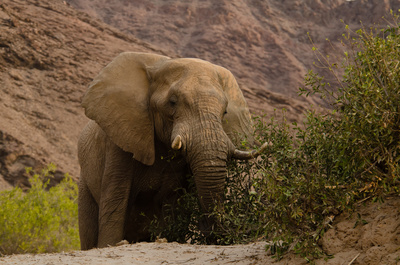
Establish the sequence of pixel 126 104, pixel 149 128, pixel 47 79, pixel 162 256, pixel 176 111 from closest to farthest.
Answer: pixel 162 256, pixel 176 111, pixel 149 128, pixel 126 104, pixel 47 79

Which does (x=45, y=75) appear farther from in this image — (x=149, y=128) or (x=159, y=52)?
(x=149, y=128)

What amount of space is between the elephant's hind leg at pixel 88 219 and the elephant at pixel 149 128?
18.1 inches

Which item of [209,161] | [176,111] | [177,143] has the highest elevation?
[176,111]

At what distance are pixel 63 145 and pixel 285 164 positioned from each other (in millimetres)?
12956

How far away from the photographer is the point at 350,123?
141 inches

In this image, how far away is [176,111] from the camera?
593 centimetres

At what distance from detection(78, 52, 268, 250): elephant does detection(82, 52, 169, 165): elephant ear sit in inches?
0.5

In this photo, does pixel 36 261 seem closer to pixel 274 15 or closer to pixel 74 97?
pixel 74 97

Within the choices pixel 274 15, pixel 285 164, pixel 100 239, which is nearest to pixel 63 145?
pixel 100 239

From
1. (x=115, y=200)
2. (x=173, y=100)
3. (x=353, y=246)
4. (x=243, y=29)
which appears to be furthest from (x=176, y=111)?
(x=243, y=29)

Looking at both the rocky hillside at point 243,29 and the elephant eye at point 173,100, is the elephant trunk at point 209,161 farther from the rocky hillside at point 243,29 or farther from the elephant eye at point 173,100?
the rocky hillside at point 243,29

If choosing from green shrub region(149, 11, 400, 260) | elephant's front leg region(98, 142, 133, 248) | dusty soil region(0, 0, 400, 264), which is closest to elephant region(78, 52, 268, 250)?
elephant's front leg region(98, 142, 133, 248)

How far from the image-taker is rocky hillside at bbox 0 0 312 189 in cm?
1495

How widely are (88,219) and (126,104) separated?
193cm
